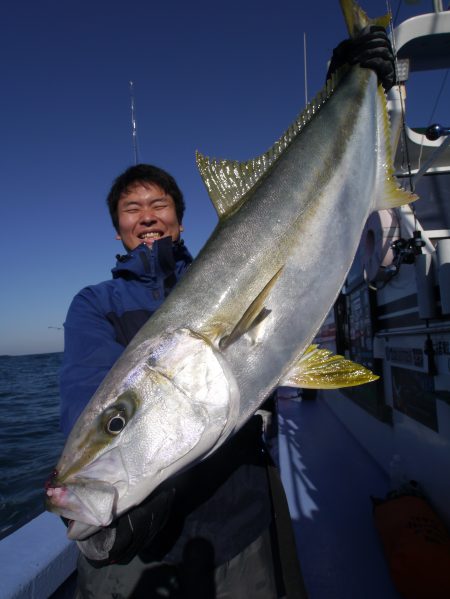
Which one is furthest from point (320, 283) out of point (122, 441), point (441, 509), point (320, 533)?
point (320, 533)

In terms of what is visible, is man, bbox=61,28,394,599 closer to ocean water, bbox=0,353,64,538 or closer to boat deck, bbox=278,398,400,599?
boat deck, bbox=278,398,400,599

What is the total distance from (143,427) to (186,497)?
2.37 ft

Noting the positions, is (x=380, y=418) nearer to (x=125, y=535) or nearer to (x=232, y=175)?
(x=232, y=175)

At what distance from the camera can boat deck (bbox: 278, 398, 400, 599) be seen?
312 cm

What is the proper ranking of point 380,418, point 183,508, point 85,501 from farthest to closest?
point 380,418, point 183,508, point 85,501

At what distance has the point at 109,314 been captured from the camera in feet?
6.66

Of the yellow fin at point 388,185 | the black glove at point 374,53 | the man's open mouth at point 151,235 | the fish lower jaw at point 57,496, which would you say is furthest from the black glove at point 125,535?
the black glove at point 374,53

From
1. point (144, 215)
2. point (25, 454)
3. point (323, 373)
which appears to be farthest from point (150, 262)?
point (25, 454)

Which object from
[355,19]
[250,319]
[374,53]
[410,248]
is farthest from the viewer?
[410,248]

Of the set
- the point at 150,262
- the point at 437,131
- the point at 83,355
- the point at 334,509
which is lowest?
the point at 334,509

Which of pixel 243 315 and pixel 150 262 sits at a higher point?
pixel 150 262

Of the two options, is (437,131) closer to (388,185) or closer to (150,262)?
(388,185)

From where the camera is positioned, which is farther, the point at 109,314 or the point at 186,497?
the point at 109,314

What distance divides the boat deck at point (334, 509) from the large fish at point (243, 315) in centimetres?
253
